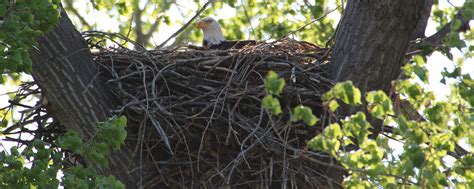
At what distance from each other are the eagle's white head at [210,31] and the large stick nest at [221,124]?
205 centimetres

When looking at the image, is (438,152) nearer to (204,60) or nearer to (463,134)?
(463,134)

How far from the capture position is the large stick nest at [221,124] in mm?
6844

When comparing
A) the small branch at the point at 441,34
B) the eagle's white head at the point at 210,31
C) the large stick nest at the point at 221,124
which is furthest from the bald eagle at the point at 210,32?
the small branch at the point at 441,34

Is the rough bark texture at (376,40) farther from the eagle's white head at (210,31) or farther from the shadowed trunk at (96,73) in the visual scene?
the eagle's white head at (210,31)

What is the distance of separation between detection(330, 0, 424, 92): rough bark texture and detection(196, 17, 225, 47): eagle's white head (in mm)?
2429

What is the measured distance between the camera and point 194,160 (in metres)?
7.03

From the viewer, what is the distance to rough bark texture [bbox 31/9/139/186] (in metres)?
6.73

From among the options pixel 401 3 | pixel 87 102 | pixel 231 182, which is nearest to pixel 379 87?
pixel 401 3

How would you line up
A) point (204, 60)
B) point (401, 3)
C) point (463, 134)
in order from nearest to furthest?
point (463, 134) < point (401, 3) < point (204, 60)

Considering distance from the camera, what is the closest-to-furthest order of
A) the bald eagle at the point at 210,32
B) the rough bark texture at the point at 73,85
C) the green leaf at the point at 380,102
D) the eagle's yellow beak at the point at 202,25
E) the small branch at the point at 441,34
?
the green leaf at the point at 380,102 < the rough bark texture at the point at 73,85 < the small branch at the point at 441,34 < the bald eagle at the point at 210,32 < the eagle's yellow beak at the point at 202,25

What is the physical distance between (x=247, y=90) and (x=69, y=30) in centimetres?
104

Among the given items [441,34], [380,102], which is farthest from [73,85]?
[441,34]

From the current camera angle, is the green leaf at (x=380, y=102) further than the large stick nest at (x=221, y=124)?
No

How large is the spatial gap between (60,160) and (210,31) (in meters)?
3.43
